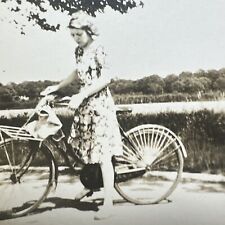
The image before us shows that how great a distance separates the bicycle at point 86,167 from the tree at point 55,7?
0.30 metres

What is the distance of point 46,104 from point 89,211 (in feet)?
1.17

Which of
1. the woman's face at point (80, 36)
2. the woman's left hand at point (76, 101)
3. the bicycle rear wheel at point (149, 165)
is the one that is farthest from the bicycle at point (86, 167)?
the woman's face at point (80, 36)

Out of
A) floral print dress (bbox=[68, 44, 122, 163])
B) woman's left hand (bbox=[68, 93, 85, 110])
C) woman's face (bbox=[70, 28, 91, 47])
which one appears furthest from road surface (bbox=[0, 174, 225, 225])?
woman's face (bbox=[70, 28, 91, 47])

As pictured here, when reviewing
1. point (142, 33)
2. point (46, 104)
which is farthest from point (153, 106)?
point (46, 104)

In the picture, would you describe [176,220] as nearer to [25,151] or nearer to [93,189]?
[93,189]

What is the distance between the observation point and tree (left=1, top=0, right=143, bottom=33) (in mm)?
1576

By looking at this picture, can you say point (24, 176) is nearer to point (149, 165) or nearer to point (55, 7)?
point (149, 165)

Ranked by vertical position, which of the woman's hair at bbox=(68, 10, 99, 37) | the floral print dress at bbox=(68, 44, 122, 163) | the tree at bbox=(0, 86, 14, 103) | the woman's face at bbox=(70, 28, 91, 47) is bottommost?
the floral print dress at bbox=(68, 44, 122, 163)

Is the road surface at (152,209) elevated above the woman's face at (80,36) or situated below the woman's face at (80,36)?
below

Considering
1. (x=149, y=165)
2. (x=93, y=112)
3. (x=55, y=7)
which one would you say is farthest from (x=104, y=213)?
(x=55, y=7)

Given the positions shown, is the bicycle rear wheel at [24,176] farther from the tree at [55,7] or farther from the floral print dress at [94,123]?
the tree at [55,7]

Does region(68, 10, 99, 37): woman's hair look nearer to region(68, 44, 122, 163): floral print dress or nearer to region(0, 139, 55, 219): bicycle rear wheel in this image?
region(68, 44, 122, 163): floral print dress

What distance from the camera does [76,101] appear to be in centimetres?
158

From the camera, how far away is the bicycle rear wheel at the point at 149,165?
5.12 feet
